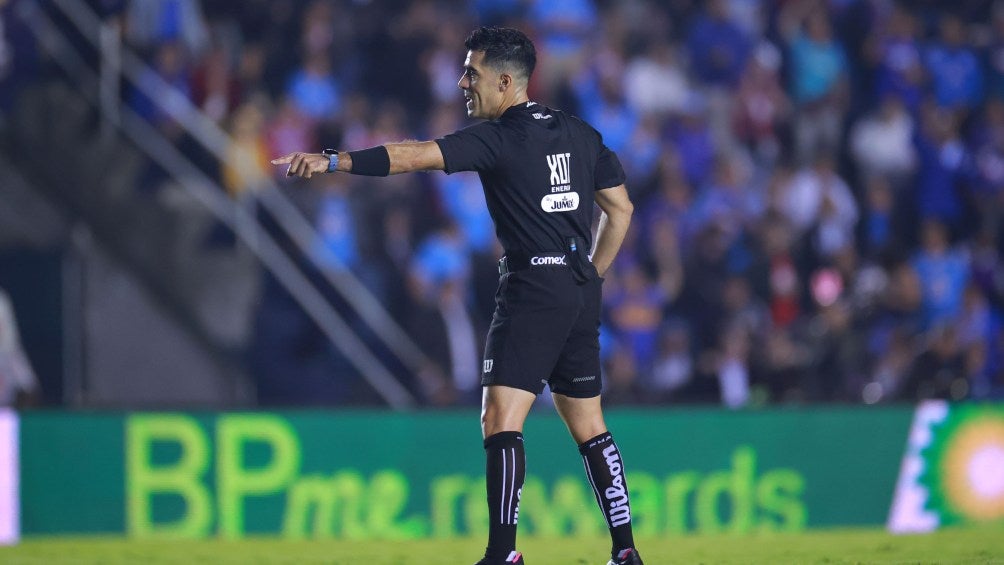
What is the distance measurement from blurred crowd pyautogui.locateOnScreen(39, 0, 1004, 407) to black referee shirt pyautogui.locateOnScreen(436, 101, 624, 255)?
19.5ft

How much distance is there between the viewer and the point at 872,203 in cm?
1568

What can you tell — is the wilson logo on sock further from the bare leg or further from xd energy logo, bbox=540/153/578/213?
xd energy logo, bbox=540/153/578/213

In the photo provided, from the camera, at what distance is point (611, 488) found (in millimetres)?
6758

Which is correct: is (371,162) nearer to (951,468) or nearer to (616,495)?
(616,495)

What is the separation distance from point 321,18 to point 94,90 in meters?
2.68

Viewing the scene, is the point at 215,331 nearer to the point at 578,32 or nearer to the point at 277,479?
the point at 277,479

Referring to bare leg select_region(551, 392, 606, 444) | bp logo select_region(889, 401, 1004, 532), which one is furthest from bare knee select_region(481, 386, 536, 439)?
bp logo select_region(889, 401, 1004, 532)

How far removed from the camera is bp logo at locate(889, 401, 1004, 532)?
476 inches

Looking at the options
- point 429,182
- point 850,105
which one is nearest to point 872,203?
point 850,105

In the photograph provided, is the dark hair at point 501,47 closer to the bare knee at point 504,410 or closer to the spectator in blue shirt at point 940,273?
the bare knee at point 504,410

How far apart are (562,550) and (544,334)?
2.78 metres

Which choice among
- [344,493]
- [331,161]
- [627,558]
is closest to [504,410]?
[627,558]

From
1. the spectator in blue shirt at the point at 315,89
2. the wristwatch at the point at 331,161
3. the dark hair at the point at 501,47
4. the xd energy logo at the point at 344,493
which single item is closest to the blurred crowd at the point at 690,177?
the spectator in blue shirt at the point at 315,89

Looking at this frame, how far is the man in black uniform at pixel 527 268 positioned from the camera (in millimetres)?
6438
